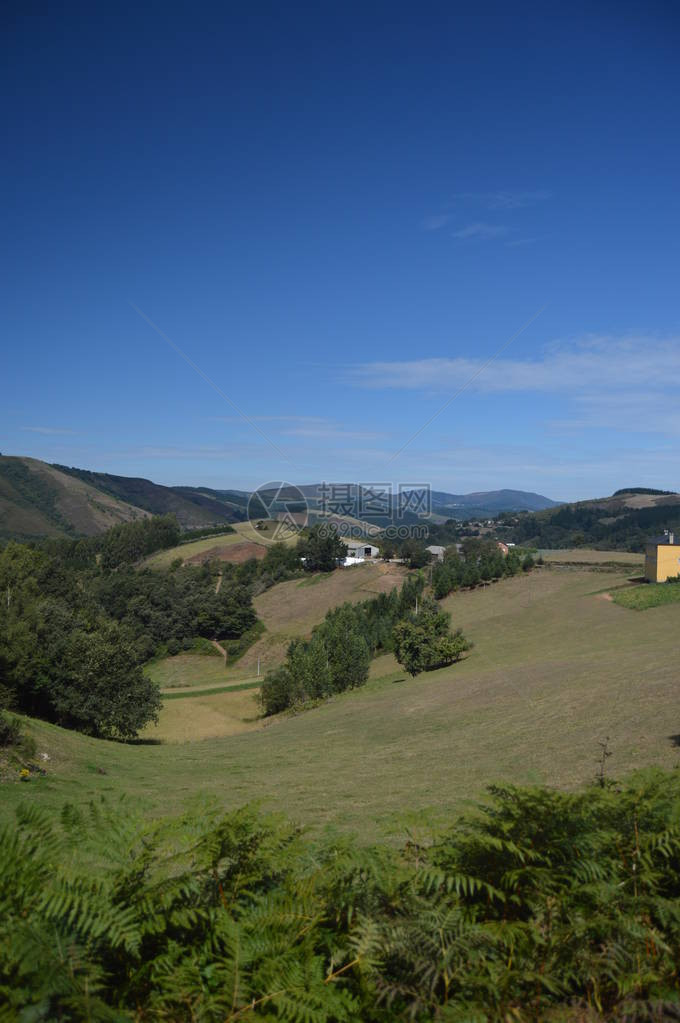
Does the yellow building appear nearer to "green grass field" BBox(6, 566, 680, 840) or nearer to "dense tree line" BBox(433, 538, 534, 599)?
"green grass field" BBox(6, 566, 680, 840)

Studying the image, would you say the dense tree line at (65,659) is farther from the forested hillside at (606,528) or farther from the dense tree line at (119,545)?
the forested hillside at (606,528)

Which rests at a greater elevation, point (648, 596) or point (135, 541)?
point (648, 596)

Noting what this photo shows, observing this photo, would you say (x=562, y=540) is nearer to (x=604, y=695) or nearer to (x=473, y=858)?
(x=604, y=695)

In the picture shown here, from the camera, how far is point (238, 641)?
76.9 meters

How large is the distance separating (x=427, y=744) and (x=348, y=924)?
1836cm

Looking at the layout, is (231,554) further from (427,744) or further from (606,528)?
(606,528)

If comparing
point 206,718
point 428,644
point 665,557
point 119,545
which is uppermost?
point 665,557

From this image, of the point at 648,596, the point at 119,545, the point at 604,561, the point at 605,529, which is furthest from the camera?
the point at 605,529

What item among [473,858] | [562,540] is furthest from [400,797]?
[562,540]

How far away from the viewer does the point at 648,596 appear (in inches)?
1953

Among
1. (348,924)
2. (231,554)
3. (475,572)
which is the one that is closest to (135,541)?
(231,554)

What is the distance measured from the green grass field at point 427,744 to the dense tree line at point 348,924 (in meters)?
0.67

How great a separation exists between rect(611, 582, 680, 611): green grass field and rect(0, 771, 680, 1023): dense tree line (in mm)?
47629

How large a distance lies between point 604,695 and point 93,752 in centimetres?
1688
